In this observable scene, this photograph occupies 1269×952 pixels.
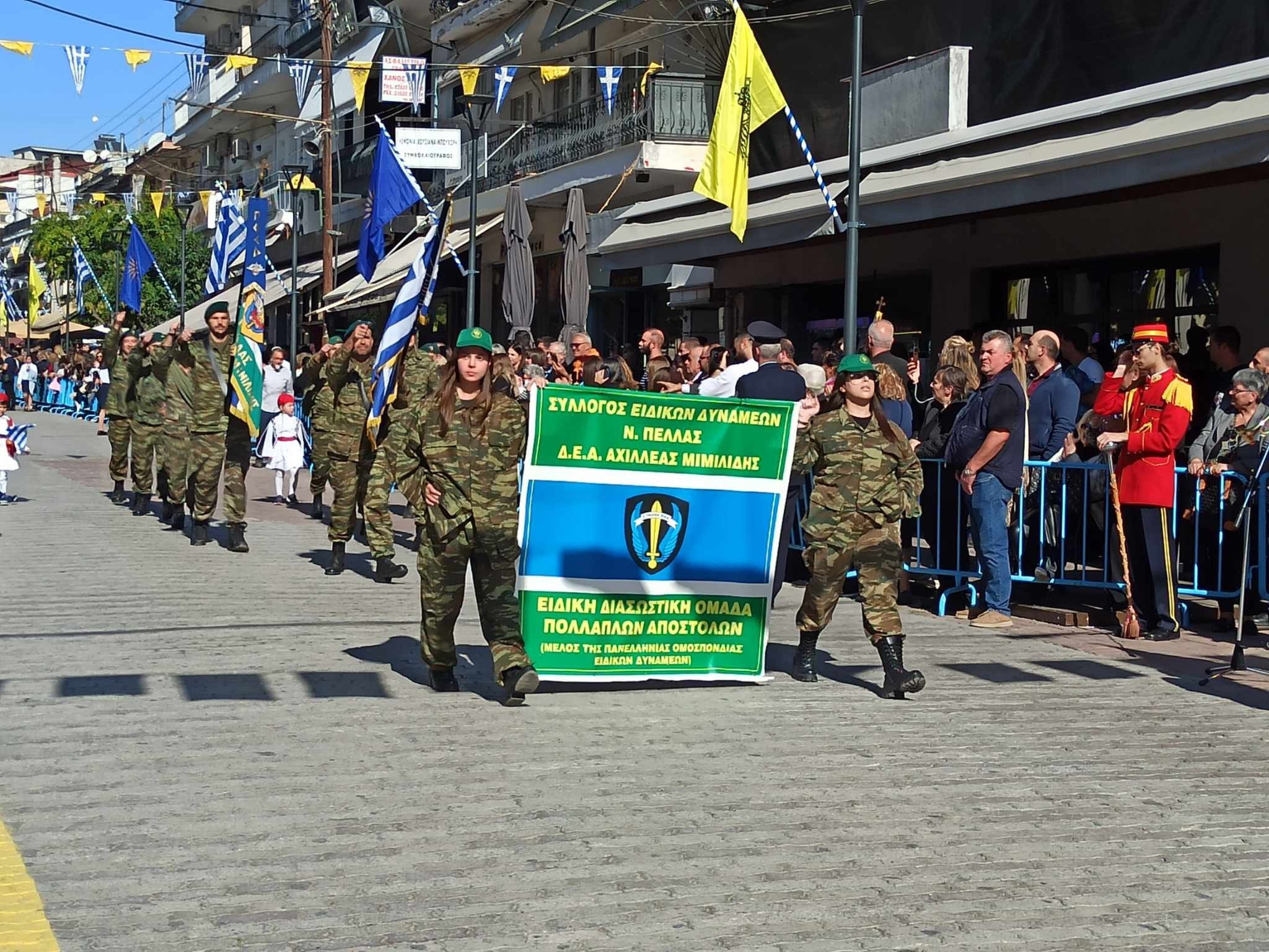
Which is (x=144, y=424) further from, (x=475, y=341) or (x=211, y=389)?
(x=475, y=341)

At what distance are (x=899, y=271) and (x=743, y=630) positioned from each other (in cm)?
1244

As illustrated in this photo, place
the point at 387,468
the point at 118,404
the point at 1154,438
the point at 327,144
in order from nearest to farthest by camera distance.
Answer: the point at 1154,438, the point at 387,468, the point at 118,404, the point at 327,144

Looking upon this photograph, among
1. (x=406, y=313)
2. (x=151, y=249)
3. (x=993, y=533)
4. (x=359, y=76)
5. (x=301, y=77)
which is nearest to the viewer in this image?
(x=993, y=533)

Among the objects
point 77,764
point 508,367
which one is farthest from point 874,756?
point 508,367

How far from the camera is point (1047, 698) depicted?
8.37 metres

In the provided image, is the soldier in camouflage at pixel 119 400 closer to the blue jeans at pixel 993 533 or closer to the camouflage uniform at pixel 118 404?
the camouflage uniform at pixel 118 404

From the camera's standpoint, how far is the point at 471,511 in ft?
25.7

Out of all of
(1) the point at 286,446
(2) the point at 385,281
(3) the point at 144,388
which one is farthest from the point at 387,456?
(2) the point at 385,281

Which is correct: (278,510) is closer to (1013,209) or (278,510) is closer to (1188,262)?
(1013,209)

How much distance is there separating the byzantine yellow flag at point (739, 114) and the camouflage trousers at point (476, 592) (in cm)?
Answer: 674

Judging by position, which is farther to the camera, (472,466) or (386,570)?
(386,570)

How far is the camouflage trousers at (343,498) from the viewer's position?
12.9 m

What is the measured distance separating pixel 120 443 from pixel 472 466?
1176 cm

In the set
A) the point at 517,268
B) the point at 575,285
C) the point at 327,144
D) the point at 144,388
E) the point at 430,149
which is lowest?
the point at 144,388
